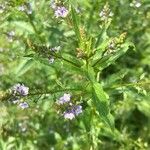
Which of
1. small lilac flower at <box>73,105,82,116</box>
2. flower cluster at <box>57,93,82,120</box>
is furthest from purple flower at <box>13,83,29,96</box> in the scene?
small lilac flower at <box>73,105,82,116</box>

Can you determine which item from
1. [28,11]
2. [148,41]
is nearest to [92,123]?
[28,11]

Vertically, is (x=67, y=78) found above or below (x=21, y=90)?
above

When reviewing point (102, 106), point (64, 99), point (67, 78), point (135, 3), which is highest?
point (135, 3)

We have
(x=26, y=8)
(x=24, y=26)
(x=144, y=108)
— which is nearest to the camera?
(x=26, y=8)

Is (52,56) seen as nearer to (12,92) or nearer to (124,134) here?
(12,92)

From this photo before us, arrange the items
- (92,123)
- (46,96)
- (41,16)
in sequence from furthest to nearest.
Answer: (41,16), (92,123), (46,96)

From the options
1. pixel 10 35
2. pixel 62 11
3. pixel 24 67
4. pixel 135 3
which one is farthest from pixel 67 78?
pixel 62 11

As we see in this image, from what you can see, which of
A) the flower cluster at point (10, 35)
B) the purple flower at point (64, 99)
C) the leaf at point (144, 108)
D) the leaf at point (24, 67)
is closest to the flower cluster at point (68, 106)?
the purple flower at point (64, 99)

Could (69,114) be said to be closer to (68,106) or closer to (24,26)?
(68,106)
